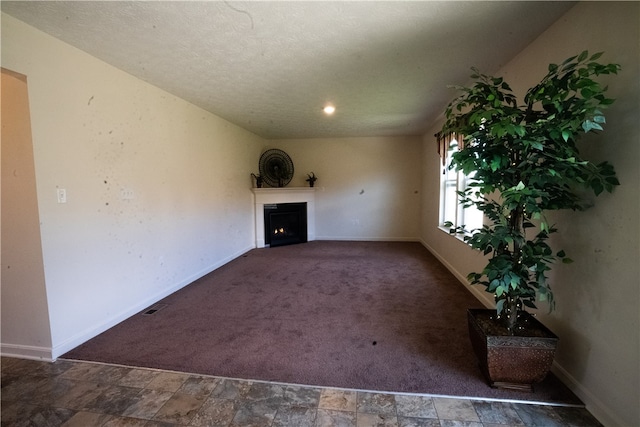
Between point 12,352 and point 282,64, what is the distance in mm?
3003

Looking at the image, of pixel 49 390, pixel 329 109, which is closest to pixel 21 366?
pixel 49 390

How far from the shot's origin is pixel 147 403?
154 centimetres

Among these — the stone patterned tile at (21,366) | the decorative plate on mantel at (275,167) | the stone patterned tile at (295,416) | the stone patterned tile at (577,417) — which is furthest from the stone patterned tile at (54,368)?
the decorative plate on mantel at (275,167)

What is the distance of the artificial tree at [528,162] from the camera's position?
1.27 metres

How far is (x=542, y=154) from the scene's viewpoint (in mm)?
1398

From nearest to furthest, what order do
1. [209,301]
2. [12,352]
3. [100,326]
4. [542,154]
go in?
[542,154]
[12,352]
[100,326]
[209,301]

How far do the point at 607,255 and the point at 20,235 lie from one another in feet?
11.8

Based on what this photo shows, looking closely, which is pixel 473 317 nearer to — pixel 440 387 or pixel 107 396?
pixel 440 387

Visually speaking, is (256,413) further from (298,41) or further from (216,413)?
(298,41)

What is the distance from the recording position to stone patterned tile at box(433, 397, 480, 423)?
1419 mm

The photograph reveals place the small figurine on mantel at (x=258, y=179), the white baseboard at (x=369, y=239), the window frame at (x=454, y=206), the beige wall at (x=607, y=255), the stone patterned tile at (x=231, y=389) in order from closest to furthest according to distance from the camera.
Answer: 1. the beige wall at (x=607, y=255)
2. the stone patterned tile at (x=231, y=389)
3. the window frame at (x=454, y=206)
4. the small figurine on mantel at (x=258, y=179)
5. the white baseboard at (x=369, y=239)

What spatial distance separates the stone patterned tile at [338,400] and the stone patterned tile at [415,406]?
0.81 feet

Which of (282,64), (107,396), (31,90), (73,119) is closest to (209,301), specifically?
(107,396)

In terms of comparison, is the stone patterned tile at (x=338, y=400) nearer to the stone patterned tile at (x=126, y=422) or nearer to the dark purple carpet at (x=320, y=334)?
the dark purple carpet at (x=320, y=334)
